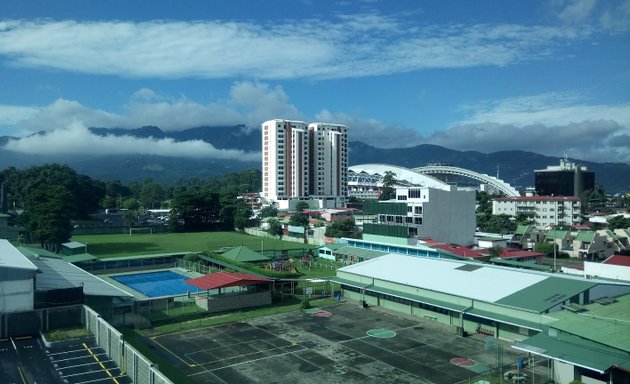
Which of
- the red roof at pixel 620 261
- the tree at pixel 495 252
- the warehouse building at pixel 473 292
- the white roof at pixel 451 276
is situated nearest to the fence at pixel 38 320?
the warehouse building at pixel 473 292

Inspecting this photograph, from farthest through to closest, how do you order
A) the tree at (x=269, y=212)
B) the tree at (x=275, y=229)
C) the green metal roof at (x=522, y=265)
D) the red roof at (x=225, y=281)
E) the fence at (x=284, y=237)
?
the tree at (x=269, y=212)
the tree at (x=275, y=229)
the fence at (x=284, y=237)
the green metal roof at (x=522, y=265)
the red roof at (x=225, y=281)

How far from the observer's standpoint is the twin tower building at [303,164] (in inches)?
4195

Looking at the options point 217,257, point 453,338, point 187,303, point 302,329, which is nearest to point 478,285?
point 453,338

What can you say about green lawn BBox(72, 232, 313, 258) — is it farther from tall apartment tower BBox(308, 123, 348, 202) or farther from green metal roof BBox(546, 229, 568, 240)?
tall apartment tower BBox(308, 123, 348, 202)

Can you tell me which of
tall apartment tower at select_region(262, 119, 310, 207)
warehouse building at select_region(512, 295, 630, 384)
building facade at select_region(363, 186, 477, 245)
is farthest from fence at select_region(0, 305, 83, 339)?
tall apartment tower at select_region(262, 119, 310, 207)

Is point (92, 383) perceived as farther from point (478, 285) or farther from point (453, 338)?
point (478, 285)

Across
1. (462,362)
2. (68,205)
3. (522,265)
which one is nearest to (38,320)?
(462,362)

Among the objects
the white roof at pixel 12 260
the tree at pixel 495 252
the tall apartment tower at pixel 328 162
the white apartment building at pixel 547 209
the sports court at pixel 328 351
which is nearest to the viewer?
the sports court at pixel 328 351

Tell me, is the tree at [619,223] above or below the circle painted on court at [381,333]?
above

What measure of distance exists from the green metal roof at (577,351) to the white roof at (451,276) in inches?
195

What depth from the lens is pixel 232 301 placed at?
29.5 m

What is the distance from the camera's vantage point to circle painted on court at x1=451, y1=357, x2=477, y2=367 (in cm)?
1986

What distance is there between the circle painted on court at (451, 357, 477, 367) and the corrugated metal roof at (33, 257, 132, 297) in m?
16.6

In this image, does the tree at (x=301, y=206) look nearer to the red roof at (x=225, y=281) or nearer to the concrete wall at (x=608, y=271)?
the concrete wall at (x=608, y=271)
